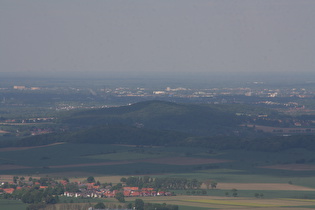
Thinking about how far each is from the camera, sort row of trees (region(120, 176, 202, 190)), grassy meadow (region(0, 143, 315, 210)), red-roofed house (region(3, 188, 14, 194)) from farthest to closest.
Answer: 1. row of trees (region(120, 176, 202, 190))
2. red-roofed house (region(3, 188, 14, 194))
3. grassy meadow (region(0, 143, 315, 210))

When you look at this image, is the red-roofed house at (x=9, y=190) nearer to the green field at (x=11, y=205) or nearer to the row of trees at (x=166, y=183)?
the green field at (x=11, y=205)

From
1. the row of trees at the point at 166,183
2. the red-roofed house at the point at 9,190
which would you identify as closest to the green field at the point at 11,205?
the red-roofed house at the point at 9,190

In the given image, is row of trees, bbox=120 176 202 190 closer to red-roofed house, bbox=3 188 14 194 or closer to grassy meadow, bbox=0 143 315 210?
grassy meadow, bbox=0 143 315 210

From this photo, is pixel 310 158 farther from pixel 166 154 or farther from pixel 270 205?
pixel 270 205

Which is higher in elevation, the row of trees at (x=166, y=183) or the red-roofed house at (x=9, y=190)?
the row of trees at (x=166, y=183)

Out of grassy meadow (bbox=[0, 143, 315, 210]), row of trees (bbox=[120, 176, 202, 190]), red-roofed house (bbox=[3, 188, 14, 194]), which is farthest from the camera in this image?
row of trees (bbox=[120, 176, 202, 190])

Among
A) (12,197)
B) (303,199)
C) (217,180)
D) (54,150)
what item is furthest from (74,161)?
(303,199)

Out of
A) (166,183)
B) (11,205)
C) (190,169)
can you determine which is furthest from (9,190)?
(190,169)

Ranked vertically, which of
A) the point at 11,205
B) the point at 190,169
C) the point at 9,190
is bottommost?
the point at 190,169

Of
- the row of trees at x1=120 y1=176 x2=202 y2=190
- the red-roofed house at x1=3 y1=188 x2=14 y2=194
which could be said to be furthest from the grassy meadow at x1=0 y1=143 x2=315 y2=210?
the red-roofed house at x1=3 y1=188 x2=14 y2=194

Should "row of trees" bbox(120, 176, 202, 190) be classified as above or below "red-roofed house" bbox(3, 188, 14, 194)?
above

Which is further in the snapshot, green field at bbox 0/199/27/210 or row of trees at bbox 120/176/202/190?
row of trees at bbox 120/176/202/190

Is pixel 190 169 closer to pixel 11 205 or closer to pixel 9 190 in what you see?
pixel 9 190
